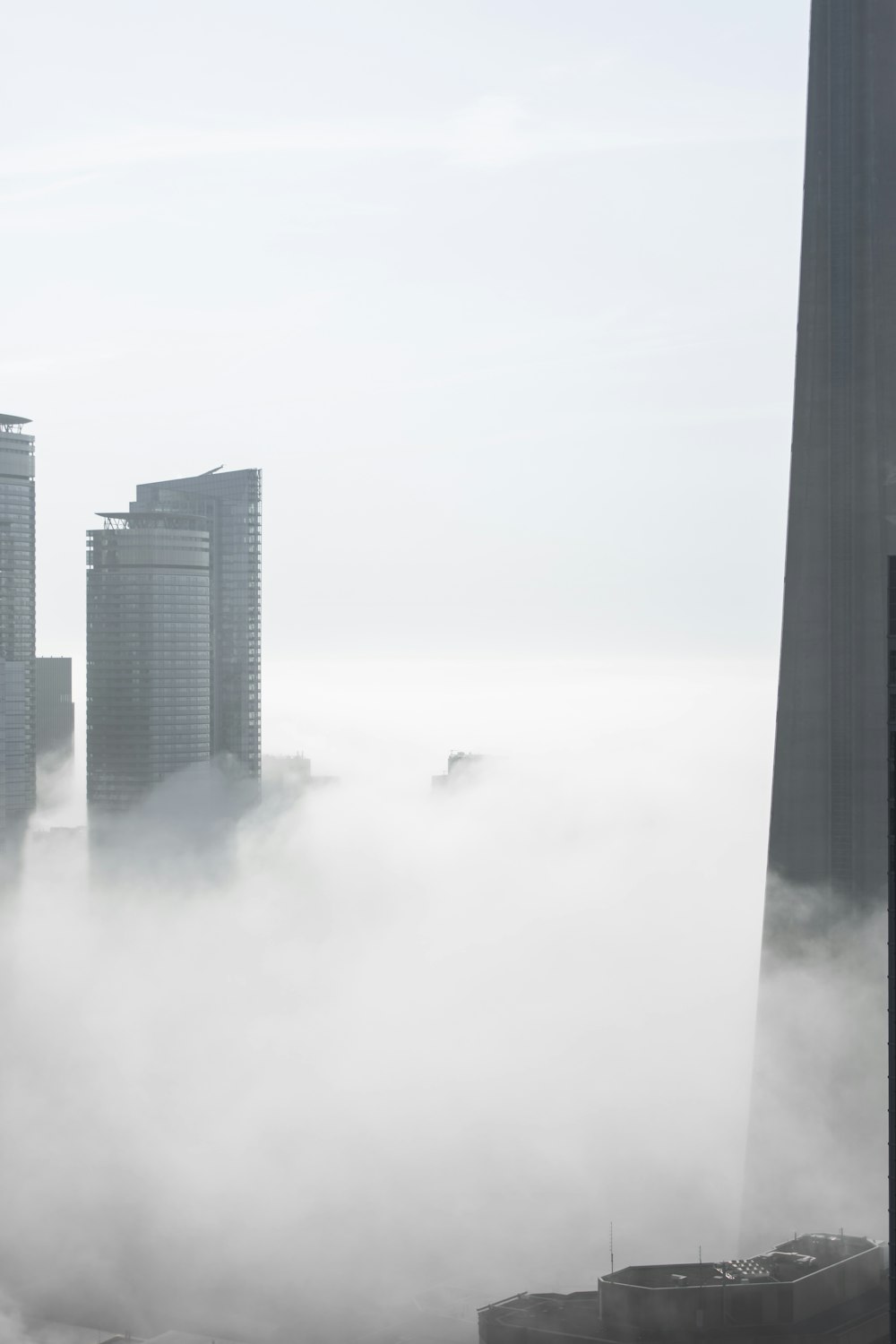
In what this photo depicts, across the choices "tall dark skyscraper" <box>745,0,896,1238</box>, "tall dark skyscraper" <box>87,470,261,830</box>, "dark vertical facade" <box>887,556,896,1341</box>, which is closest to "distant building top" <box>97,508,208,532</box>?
"tall dark skyscraper" <box>87,470,261,830</box>

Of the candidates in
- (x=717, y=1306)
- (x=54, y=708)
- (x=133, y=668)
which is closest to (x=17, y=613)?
(x=133, y=668)

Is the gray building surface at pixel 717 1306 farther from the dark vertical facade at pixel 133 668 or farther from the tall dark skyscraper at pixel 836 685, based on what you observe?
the dark vertical facade at pixel 133 668

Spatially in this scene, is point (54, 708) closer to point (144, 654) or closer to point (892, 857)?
point (144, 654)

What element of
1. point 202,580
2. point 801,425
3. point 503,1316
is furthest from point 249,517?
point 503,1316

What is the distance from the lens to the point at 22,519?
131 metres

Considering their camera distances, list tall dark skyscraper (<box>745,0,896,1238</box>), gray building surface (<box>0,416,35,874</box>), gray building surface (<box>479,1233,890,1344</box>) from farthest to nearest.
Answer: gray building surface (<box>0,416,35,874</box>) → tall dark skyscraper (<box>745,0,896,1238</box>) → gray building surface (<box>479,1233,890,1344</box>)

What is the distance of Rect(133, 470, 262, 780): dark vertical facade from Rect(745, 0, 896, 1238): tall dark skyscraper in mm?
83630

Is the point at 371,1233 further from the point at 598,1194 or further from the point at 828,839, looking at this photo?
the point at 828,839

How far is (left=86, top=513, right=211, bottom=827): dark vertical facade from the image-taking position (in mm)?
132375

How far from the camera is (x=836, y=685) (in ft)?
217

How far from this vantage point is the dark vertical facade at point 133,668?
132375 mm

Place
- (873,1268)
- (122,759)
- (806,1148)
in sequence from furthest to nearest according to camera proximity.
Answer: (122,759) < (806,1148) < (873,1268)

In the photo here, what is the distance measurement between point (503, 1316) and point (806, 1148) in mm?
21966

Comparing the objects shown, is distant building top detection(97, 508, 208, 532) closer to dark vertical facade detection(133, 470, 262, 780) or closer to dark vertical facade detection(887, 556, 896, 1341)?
dark vertical facade detection(133, 470, 262, 780)
